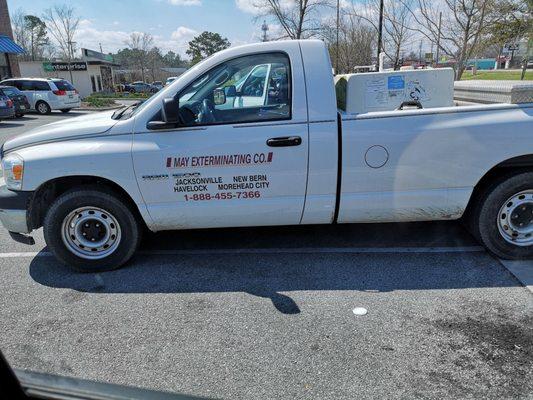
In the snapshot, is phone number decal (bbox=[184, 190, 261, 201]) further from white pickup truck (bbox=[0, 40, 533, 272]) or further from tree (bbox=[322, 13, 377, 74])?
tree (bbox=[322, 13, 377, 74])

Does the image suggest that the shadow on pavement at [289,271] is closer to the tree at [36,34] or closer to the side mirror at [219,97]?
the side mirror at [219,97]

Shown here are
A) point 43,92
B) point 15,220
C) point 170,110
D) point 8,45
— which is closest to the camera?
point 170,110

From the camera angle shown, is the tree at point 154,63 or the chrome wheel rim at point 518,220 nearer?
the chrome wheel rim at point 518,220

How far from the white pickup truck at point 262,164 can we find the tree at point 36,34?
67279 mm

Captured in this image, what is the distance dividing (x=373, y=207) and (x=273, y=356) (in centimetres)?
175

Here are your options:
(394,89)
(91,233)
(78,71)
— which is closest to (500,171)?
(394,89)

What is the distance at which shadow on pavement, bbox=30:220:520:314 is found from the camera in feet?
12.4

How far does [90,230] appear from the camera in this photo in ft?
13.6

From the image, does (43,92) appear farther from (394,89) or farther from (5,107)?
(394,89)

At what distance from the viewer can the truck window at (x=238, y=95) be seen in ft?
12.8

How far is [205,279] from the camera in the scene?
3992 mm

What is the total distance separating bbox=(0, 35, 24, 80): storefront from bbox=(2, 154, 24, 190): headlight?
1107 inches

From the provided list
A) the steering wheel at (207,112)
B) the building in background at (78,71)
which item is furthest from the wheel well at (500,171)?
the building in background at (78,71)

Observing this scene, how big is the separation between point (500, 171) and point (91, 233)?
3.84 m
